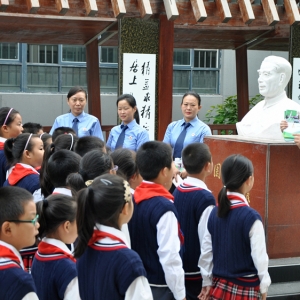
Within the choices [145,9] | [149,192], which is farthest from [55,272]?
[145,9]

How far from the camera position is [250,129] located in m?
5.07

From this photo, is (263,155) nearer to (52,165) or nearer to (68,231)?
(52,165)

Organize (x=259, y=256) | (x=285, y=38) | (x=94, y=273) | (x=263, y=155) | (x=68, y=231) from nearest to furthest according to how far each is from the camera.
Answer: (x=94, y=273) < (x=68, y=231) < (x=259, y=256) < (x=263, y=155) < (x=285, y=38)

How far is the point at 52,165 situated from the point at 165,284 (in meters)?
0.90

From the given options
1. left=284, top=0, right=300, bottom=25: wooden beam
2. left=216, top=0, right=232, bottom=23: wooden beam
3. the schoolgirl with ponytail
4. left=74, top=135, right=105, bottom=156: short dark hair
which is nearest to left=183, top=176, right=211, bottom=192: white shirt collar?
the schoolgirl with ponytail

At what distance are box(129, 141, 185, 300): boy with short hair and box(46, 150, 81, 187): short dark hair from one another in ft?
1.30

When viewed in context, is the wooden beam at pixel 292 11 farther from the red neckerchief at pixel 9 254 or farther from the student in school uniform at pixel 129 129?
the red neckerchief at pixel 9 254

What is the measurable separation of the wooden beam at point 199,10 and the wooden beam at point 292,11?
43.0 inches

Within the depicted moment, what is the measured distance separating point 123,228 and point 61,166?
68cm

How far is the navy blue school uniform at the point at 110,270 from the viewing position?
226 centimetres

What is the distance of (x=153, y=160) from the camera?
120 inches

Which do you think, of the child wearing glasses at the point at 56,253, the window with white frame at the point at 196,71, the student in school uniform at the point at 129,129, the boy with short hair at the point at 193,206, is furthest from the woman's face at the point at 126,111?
the window with white frame at the point at 196,71

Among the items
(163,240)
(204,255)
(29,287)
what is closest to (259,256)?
(204,255)

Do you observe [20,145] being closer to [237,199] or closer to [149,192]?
[149,192]
